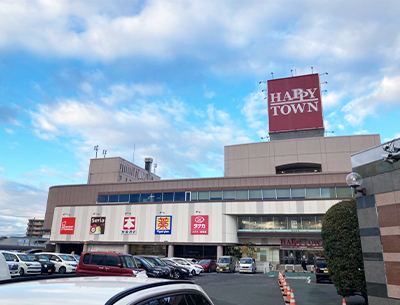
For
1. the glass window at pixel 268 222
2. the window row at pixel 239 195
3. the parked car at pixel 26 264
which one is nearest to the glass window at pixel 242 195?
the window row at pixel 239 195

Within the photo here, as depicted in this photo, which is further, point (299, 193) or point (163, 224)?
point (163, 224)

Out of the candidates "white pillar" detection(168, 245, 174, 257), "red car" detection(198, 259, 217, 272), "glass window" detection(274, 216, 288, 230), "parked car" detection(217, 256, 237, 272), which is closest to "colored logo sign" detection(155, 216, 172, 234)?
"white pillar" detection(168, 245, 174, 257)

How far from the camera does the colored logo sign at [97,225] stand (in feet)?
148

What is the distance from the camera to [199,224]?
41.7m

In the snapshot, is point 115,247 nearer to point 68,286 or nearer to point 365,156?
point 365,156

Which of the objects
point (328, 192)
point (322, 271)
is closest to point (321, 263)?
point (322, 271)

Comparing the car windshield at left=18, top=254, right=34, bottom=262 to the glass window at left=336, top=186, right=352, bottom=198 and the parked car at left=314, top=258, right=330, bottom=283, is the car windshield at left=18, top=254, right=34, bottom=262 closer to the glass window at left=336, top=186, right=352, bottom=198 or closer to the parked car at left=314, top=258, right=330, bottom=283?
the parked car at left=314, top=258, right=330, bottom=283

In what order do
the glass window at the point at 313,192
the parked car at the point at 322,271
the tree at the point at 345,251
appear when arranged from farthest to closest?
the glass window at the point at 313,192, the parked car at the point at 322,271, the tree at the point at 345,251

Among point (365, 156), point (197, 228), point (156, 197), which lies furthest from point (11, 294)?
point (156, 197)

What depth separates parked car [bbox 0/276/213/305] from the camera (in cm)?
220

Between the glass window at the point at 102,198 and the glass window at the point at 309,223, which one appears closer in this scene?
the glass window at the point at 309,223

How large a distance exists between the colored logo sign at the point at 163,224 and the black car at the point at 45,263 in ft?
60.9

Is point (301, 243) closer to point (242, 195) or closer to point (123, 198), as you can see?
point (242, 195)

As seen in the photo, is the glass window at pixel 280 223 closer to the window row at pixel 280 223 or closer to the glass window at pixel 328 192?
the window row at pixel 280 223
